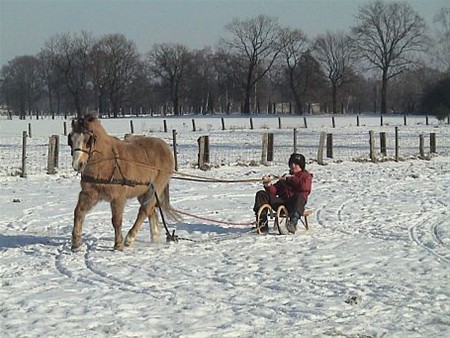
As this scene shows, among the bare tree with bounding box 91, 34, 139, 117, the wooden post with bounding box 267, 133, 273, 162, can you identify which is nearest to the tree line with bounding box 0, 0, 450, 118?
the bare tree with bounding box 91, 34, 139, 117

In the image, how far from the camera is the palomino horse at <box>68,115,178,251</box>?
8469 mm

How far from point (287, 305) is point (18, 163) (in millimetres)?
18195

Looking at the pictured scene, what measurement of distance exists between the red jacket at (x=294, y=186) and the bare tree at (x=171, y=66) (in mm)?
88634

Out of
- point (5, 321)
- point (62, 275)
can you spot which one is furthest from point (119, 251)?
point (5, 321)

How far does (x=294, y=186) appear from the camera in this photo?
404 inches

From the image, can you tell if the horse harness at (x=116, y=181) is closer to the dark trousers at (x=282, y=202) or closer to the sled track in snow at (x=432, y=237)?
the dark trousers at (x=282, y=202)

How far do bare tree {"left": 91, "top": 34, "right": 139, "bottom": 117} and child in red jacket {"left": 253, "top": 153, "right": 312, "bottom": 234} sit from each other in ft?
271

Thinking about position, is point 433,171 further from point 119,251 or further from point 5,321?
point 5,321

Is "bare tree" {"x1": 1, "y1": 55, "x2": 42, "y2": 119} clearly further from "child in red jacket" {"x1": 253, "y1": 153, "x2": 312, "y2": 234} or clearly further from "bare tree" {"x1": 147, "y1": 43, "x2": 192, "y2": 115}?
"child in red jacket" {"x1": 253, "y1": 153, "x2": 312, "y2": 234}

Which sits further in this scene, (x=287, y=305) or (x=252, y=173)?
(x=252, y=173)

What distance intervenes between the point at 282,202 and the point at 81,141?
11.7ft

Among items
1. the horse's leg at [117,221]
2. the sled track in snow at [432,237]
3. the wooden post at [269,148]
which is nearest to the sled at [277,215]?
the sled track in snow at [432,237]

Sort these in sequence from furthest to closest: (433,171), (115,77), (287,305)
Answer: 1. (115,77)
2. (433,171)
3. (287,305)

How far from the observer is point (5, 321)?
5.88 meters
